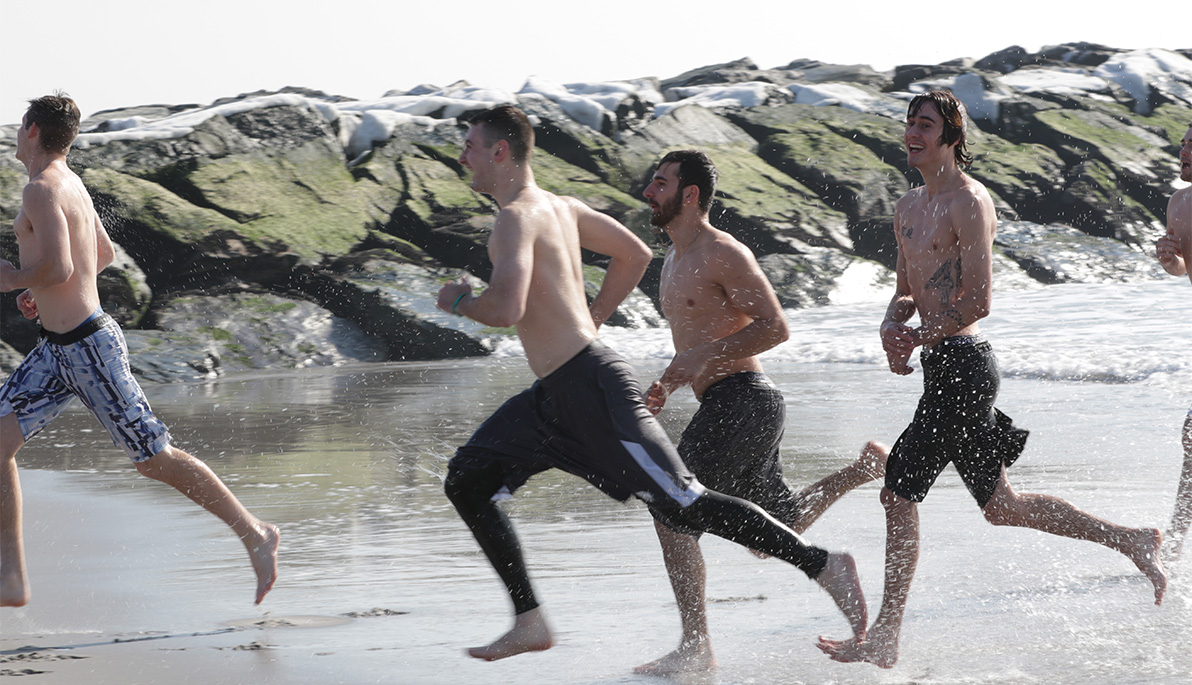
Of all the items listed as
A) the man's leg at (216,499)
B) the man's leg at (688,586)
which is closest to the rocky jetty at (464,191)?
the man's leg at (216,499)

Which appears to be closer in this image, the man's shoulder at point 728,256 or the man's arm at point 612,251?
the man's arm at point 612,251

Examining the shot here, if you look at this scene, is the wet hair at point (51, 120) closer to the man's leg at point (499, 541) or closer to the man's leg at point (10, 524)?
the man's leg at point (10, 524)

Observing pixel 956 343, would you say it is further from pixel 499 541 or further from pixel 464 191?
pixel 464 191

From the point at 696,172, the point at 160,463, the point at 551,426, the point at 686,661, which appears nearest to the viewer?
the point at 551,426

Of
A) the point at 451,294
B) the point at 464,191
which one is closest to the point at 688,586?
the point at 451,294

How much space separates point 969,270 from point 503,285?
142 cm

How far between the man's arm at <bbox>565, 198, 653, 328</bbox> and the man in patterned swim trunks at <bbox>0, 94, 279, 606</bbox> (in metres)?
1.48

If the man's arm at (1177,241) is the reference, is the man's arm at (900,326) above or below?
below

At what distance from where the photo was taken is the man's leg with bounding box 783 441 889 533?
4.01m

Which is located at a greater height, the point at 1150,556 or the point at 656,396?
the point at 656,396

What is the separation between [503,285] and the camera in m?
3.14

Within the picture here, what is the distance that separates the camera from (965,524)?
5531mm

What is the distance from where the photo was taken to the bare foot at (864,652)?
3.39 meters

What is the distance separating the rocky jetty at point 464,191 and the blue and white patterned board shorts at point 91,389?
10.2 meters
